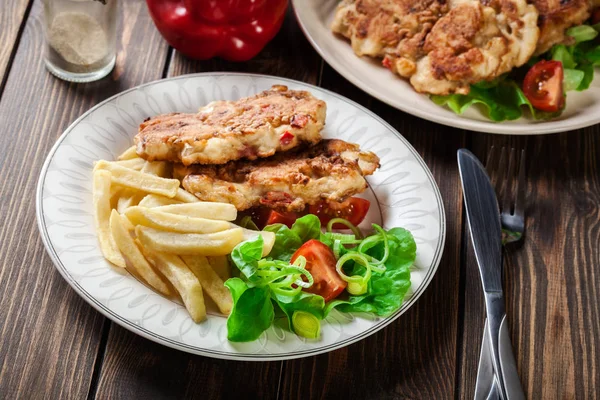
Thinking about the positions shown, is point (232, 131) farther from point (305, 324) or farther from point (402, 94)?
point (402, 94)

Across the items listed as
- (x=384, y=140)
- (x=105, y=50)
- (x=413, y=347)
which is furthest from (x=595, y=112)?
(x=105, y=50)

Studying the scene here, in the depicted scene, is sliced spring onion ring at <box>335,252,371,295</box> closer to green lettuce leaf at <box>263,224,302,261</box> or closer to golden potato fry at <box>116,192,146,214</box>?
green lettuce leaf at <box>263,224,302,261</box>

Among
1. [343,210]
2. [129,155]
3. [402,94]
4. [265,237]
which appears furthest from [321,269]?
[402,94]

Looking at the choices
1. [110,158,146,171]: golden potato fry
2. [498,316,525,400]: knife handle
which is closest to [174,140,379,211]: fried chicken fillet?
[110,158,146,171]: golden potato fry

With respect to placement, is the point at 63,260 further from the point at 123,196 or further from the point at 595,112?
the point at 595,112

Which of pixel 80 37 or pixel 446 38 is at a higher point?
pixel 446 38

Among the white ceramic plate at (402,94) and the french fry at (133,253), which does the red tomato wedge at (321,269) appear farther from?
the white ceramic plate at (402,94)
